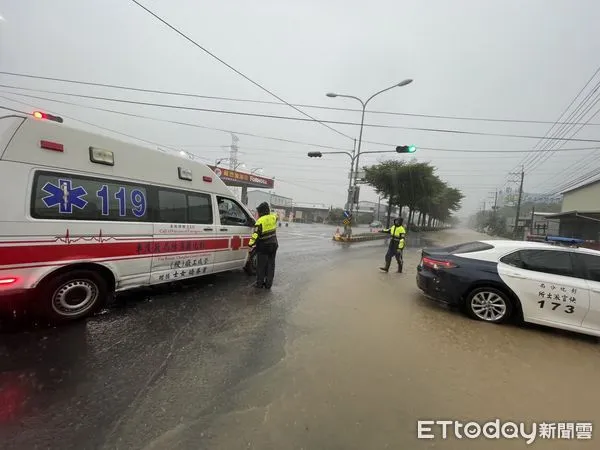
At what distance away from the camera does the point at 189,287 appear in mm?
5645

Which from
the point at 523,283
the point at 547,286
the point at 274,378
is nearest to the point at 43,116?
the point at 274,378

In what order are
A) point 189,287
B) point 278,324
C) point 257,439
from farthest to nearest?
point 189,287
point 278,324
point 257,439

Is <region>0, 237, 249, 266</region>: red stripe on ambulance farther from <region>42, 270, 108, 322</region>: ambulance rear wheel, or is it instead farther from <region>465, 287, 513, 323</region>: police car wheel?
<region>465, 287, 513, 323</region>: police car wheel

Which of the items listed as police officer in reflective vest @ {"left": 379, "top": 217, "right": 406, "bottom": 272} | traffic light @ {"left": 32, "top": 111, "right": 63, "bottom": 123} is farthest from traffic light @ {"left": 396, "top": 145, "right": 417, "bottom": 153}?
traffic light @ {"left": 32, "top": 111, "right": 63, "bottom": 123}

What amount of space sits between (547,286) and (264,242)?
14.3ft

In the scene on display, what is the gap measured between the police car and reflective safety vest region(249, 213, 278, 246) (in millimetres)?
2874

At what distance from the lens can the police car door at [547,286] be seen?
4.20 metres

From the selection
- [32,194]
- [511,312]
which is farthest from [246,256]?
[511,312]

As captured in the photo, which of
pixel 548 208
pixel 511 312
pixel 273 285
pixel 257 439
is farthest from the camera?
pixel 548 208

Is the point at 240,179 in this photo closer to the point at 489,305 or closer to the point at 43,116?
the point at 43,116

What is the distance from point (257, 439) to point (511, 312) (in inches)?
167

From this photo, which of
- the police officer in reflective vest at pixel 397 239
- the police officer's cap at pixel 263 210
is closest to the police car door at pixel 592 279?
the police officer in reflective vest at pixel 397 239

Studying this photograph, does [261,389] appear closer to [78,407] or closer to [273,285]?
[78,407]

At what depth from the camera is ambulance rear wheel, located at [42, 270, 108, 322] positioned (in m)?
3.64
